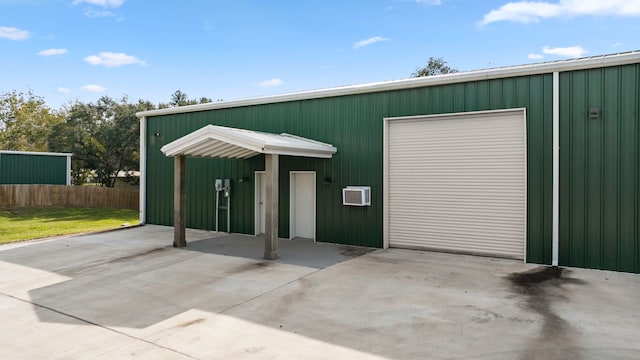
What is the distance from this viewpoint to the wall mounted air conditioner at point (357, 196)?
890 cm

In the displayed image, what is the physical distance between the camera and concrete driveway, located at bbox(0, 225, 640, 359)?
388 cm

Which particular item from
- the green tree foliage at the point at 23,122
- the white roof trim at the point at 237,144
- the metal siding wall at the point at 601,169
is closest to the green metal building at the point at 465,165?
the metal siding wall at the point at 601,169

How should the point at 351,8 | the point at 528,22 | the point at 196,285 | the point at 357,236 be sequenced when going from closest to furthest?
the point at 196,285
the point at 357,236
the point at 351,8
the point at 528,22

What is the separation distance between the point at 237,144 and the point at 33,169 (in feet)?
54.3

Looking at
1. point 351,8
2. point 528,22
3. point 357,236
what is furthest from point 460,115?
point 528,22

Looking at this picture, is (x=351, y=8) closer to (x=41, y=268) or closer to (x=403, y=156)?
(x=403, y=156)

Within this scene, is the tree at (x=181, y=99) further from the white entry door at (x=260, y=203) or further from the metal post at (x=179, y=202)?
the metal post at (x=179, y=202)

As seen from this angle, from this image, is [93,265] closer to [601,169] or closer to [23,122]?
[601,169]

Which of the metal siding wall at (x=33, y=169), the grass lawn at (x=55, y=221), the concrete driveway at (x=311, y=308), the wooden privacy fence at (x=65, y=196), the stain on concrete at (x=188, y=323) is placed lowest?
the stain on concrete at (x=188, y=323)

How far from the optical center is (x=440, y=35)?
13.3 metres

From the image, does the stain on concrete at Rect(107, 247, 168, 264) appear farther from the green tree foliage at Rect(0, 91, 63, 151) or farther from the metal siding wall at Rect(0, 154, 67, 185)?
the green tree foliage at Rect(0, 91, 63, 151)

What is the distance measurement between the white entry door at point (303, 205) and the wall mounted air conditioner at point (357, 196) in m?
1.13

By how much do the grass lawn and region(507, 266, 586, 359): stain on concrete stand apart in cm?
1141

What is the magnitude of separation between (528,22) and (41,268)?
14.7 m
